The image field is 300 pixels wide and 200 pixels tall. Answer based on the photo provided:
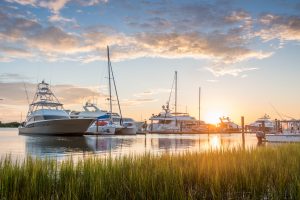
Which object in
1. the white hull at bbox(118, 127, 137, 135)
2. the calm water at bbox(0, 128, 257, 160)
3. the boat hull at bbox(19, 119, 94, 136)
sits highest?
the boat hull at bbox(19, 119, 94, 136)

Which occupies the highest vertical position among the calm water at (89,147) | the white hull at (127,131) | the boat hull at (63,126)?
the boat hull at (63,126)

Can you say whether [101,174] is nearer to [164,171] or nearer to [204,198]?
[164,171]

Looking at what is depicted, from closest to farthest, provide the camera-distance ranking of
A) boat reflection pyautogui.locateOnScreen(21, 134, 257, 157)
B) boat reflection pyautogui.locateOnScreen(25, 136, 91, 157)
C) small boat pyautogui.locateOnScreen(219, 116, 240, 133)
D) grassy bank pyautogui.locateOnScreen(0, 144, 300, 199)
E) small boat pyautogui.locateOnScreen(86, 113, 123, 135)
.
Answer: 1. grassy bank pyautogui.locateOnScreen(0, 144, 300, 199)
2. boat reflection pyautogui.locateOnScreen(21, 134, 257, 157)
3. boat reflection pyautogui.locateOnScreen(25, 136, 91, 157)
4. small boat pyautogui.locateOnScreen(86, 113, 123, 135)
5. small boat pyautogui.locateOnScreen(219, 116, 240, 133)

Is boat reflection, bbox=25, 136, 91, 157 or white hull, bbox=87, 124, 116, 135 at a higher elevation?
white hull, bbox=87, 124, 116, 135

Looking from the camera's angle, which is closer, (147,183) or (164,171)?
(147,183)

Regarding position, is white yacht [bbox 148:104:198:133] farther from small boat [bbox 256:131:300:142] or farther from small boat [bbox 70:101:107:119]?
small boat [bbox 256:131:300:142]

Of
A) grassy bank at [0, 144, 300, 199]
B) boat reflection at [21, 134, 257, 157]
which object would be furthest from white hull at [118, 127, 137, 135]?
grassy bank at [0, 144, 300, 199]

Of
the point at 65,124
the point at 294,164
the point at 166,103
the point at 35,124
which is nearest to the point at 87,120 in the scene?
the point at 65,124

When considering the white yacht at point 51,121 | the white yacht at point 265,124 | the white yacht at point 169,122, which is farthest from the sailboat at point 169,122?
the white yacht at point 51,121

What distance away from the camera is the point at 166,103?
110250mm

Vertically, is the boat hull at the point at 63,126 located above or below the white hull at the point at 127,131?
above

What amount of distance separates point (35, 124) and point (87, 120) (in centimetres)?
1027

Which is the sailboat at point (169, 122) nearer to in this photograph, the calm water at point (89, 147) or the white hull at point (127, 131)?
the white hull at point (127, 131)

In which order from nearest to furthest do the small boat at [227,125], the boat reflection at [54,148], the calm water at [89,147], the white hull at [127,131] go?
the calm water at [89,147]
the boat reflection at [54,148]
the white hull at [127,131]
the small boat at [227,125]
